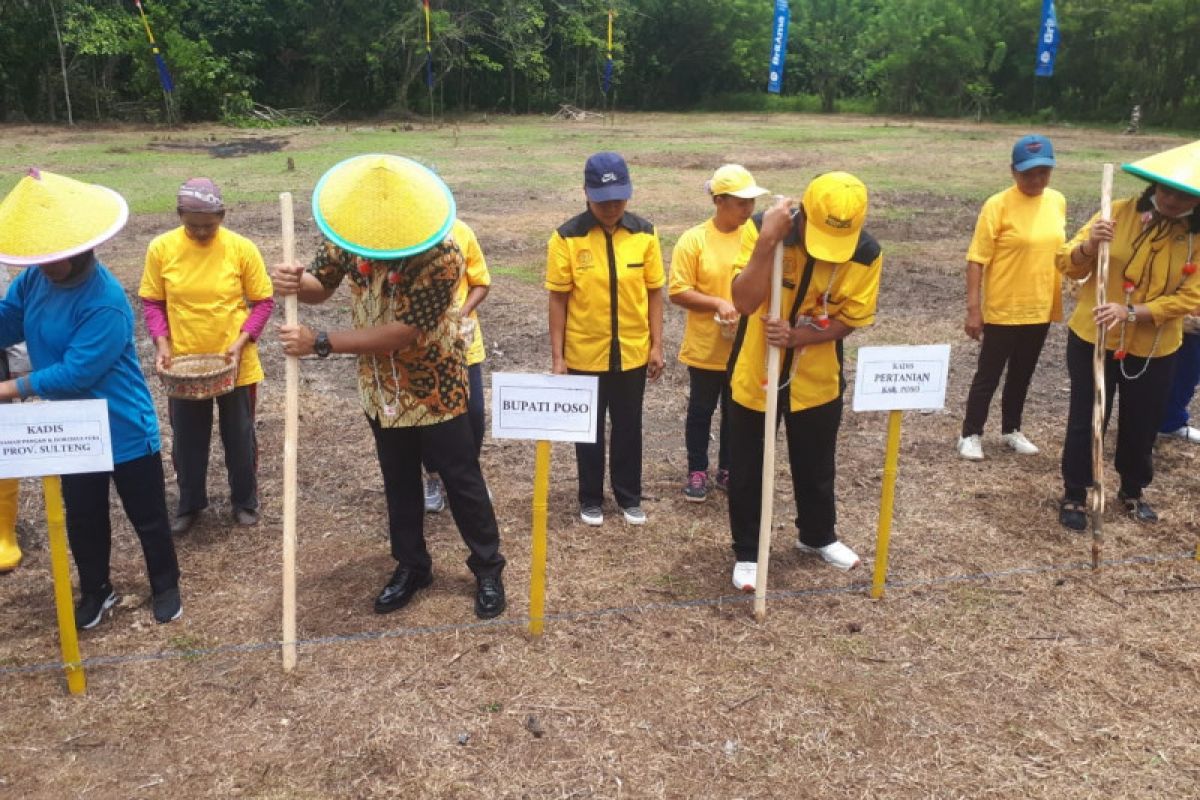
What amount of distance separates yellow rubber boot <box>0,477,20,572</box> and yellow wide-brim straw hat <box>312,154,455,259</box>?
239 centimetres

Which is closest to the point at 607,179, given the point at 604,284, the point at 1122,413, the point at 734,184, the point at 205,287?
the point at 604,284

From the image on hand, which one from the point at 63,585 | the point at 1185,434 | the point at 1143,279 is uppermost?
the point at 1143,279

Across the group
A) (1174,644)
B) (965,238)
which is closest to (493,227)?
(965,238)

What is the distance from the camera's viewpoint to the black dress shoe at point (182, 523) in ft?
15.4

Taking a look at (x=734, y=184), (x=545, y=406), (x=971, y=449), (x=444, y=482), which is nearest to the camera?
(x=545, y=406)

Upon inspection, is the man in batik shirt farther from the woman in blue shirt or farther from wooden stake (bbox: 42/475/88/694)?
wooden stake (bbox: 42/475/88/694)

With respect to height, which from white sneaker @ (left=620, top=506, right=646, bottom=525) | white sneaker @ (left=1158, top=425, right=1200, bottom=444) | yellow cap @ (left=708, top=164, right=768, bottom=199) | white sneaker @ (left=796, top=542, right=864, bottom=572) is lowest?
white sneaker @ (left=620, top=506, right=646, bottom=525)

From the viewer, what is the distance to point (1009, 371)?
5.75 metres

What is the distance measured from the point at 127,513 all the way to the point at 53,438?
2.25ft

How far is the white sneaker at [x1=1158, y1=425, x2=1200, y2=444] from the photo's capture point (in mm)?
6000

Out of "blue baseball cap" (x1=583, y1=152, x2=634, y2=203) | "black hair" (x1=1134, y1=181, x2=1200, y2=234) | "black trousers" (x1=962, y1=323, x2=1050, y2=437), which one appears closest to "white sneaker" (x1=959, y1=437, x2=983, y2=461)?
"black trousers" (x1=962, y1=323, x2=1050, y2=437)

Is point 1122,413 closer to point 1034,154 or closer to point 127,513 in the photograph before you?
point 1034,154

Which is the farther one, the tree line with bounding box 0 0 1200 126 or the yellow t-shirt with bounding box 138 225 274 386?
the tree line with bounding box 0 0 1200 126

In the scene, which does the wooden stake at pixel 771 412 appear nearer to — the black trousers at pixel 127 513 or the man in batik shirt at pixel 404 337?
the man in batik shirt at pixel 404 337
